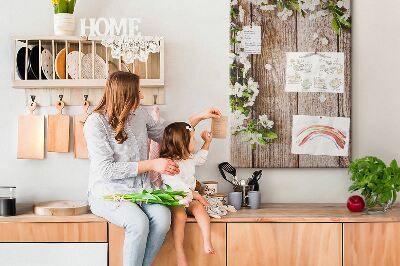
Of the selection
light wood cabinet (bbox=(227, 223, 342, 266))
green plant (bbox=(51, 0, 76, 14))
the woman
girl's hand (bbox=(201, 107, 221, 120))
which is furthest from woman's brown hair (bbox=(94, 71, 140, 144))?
light wood cabinet (bbox=(227, 223, 342, 266))

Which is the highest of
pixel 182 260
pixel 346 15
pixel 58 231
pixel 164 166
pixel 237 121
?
pixel 346 15

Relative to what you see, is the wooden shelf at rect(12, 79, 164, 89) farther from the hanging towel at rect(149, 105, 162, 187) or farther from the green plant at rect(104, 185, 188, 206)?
the green plant at rect(104, 185, 188, 206)

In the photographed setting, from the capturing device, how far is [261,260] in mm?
2943

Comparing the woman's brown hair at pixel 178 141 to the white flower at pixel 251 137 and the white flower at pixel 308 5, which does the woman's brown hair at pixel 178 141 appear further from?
the white flower at pixel 308 5

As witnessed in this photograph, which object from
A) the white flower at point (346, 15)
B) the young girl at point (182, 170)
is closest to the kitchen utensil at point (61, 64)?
the young girl at point (182, 170)

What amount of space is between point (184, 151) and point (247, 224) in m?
0.47

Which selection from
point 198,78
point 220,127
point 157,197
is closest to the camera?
point 157,197

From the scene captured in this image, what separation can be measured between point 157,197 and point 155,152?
38 cm

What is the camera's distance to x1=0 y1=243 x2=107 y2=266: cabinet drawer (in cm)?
293

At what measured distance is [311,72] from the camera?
333 cm

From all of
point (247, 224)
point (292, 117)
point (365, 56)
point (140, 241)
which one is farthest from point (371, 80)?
point (140, 241)

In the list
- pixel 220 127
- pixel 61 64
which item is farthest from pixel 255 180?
pixel 61 64

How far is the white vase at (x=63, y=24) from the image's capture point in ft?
10.4

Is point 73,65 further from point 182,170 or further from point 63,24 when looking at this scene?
point 182,170
